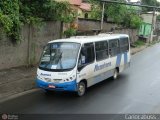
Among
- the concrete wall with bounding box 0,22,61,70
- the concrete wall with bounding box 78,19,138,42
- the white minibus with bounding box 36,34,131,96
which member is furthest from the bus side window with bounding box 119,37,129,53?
the concrete wall with bounding box 78,19,138,42

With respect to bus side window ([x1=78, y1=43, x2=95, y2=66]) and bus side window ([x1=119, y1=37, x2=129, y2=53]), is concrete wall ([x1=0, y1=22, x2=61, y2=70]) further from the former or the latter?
bus side window ([x1=78, y1=43, x2=95, y2=66])

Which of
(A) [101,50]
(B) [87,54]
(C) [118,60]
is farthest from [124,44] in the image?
(B) [87,54]

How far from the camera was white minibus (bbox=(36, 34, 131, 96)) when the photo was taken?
11.7 metres

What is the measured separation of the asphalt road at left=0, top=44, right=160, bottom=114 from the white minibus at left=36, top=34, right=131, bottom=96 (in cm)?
47

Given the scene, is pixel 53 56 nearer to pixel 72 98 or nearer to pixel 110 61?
pixel 72 98

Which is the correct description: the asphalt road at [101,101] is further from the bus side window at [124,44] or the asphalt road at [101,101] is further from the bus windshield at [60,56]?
the bus side window at [124,44]

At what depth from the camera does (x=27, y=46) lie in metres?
17.3

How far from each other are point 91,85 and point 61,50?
2180mm

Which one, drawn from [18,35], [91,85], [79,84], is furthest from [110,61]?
[18,35]

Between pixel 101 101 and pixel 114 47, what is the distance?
14.9 ft

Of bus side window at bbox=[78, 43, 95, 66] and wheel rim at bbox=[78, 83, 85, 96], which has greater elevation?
bus side window at bbox=[78, 43, 95, 66]

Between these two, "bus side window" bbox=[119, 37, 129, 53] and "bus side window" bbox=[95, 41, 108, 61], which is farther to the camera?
"bus side window" bbox=[119, 37, 129, 53]

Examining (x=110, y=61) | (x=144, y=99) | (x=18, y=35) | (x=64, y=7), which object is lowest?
(x=144, y=99)

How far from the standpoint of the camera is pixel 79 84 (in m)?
12.1
